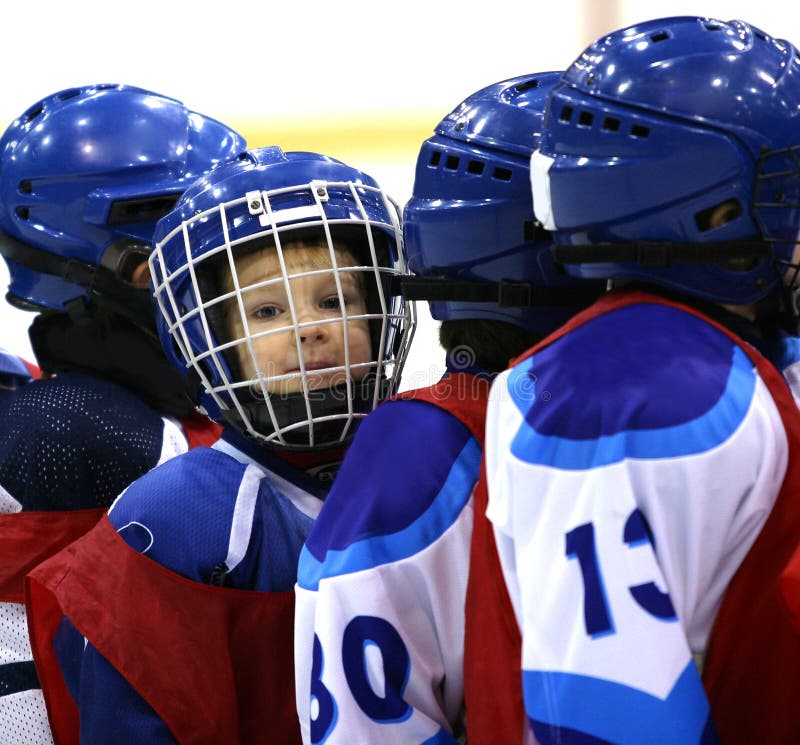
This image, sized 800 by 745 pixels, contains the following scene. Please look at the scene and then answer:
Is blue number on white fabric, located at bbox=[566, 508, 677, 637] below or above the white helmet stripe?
below

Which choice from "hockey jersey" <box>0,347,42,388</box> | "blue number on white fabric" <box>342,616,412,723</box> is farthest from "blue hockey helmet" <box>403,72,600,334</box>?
"hockey jersey" <box>0,347,42,388</box>

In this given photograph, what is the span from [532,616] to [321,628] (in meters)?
0.26

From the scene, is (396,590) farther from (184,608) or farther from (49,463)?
(49,463)

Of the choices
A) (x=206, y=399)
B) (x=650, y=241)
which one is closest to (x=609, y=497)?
(x=650, y=241)

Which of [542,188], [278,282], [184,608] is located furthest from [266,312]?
[542,188]

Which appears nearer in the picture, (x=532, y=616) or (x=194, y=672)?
(x=532, y=616)

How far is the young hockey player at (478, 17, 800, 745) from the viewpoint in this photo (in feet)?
2.82

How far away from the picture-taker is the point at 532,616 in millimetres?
894

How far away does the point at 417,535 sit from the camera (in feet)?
3.51

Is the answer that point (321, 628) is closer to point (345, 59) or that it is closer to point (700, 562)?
point (700, 562)

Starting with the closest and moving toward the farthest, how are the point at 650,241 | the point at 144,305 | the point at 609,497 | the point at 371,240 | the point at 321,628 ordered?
the point at 609,497
the point at 650,241
the point at 321,628
the point at 371,240
the point at 144,305

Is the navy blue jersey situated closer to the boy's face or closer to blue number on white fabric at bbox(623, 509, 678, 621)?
the boy's face

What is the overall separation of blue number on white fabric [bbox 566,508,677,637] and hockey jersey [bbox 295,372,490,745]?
0.72ft

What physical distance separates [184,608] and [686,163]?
70 centimetres
